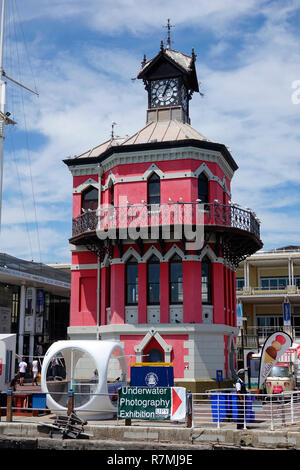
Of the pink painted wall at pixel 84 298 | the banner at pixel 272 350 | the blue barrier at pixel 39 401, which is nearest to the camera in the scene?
the blue barrier at pixel 39 401

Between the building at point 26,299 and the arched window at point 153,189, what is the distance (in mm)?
12919

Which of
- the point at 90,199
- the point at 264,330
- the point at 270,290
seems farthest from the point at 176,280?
the point at 264,330

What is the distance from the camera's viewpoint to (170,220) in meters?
25.4

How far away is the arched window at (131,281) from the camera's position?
26.5 metres

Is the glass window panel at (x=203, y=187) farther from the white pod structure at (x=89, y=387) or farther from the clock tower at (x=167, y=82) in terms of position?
the white pod structure at (x=89, y=387)

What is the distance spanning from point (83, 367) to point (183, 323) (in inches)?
232

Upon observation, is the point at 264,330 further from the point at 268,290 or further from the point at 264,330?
the point at 268,290

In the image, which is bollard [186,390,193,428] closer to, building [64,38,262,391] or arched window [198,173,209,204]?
building [64,38,262,391]

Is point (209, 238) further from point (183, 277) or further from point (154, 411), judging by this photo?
point (154, 411)

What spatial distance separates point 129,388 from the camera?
56.3ft

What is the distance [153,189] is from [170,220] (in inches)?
92.7

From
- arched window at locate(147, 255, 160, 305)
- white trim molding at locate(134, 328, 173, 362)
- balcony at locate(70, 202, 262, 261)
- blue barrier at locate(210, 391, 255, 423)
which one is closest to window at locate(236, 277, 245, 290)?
balcony at locate(70, 202, 262, 261)

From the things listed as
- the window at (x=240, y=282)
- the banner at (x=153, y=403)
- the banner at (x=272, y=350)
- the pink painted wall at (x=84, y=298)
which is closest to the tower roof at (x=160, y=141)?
the pink painted wall at (x=84, y=298)
